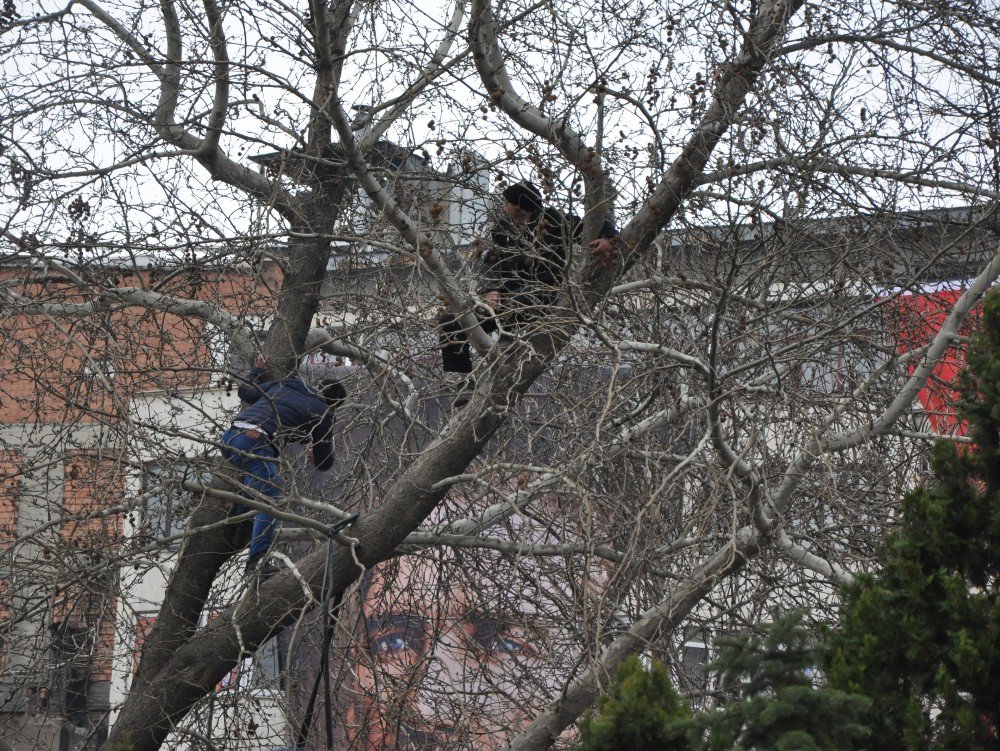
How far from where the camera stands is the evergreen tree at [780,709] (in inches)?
126

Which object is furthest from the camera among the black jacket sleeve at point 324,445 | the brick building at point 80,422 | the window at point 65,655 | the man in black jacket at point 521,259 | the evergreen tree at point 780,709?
the black jacket sleeve at point 324,445

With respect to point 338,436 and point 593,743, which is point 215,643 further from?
point 593,743

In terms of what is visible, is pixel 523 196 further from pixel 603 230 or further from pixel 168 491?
pixel 168 491

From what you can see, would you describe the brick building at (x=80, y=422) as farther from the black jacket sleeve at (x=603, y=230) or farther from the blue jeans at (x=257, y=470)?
the black jacket sleeve at (x=603, y=230)

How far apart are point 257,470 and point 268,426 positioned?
0.27 metres

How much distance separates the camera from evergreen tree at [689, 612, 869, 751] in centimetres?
321

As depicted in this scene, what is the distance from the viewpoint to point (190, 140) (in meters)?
7.08

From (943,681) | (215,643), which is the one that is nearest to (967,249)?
(943,681)

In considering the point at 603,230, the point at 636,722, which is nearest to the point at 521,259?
the point at 603,230

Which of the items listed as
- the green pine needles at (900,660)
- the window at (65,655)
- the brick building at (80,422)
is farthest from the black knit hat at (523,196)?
the window at (65,655)

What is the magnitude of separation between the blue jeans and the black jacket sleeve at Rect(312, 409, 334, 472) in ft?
1.06

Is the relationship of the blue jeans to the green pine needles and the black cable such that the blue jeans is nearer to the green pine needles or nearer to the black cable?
the black cable

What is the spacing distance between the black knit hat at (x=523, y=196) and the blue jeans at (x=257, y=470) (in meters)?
1.87

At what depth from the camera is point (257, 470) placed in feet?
22.9
